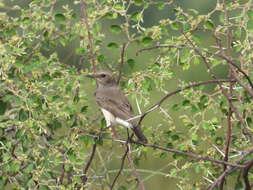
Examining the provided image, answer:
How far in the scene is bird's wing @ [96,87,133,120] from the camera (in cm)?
716

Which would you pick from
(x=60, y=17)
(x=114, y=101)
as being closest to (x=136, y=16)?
(x=60, y=17)

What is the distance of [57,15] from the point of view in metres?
5.91

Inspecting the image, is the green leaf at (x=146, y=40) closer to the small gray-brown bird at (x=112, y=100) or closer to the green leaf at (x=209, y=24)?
the green leaf at (x=209, y=24)

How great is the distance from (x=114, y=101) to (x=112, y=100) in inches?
1.0

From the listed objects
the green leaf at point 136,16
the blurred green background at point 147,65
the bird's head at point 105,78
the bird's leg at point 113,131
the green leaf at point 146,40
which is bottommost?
the blurred green background at point 147,65

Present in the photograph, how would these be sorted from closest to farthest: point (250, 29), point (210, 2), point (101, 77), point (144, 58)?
point (250, 29) < point (101, 77) < point (144, 58) < point (210, 2)

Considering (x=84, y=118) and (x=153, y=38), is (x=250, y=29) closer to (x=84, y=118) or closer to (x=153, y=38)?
(x=153, y=38)

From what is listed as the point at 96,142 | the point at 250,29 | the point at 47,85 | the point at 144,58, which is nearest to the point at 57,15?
the point at 47,85

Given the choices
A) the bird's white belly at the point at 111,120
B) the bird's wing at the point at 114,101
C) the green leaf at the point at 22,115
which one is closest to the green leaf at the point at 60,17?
the green leaf at the point at 22,115

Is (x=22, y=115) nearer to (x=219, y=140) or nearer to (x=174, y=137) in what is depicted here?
(x=174, y=137)

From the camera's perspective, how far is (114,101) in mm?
7324

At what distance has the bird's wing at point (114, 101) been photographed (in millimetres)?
7156

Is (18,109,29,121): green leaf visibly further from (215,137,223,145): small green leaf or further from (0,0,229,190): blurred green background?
(215,137,223,145): small green leaf

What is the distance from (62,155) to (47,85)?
0.58 meters
